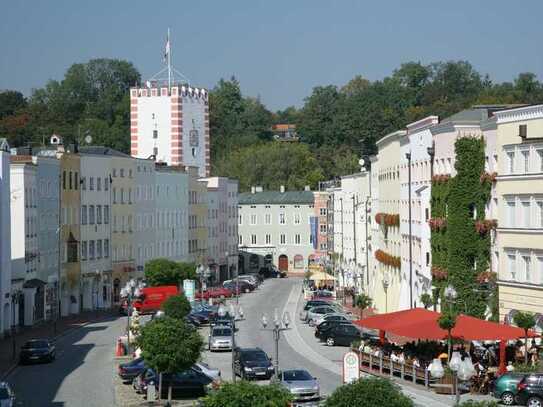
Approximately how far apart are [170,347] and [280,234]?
124m

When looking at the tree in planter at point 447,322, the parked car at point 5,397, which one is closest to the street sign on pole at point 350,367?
the tree in planter at point 447,322

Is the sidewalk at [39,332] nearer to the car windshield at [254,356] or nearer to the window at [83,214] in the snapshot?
the window at [83,214]

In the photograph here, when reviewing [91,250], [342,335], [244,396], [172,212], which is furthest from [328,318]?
[172,212]

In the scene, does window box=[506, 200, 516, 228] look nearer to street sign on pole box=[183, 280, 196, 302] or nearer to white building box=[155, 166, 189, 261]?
street sign on pole box=[183, 280, 196, 302]

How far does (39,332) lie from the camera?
88250 millimetres

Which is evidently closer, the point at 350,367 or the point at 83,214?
the point at 350,367

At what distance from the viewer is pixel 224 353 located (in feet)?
238

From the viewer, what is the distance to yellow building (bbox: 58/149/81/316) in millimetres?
107375

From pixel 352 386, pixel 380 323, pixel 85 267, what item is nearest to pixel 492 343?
pixel 380 323

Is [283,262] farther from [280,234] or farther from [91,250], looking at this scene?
[91,250]

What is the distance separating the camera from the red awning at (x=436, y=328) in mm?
53594

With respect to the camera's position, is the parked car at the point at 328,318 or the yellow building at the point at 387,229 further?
the yellow building at the point at 387,229

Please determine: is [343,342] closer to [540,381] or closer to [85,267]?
[540,381]

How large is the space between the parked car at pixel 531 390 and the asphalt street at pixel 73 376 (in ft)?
47.3
